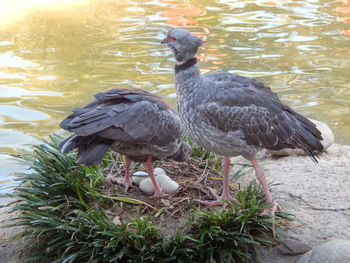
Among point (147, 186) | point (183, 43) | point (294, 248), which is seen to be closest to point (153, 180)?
point (147, 186)

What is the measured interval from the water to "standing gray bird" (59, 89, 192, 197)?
2541 mm

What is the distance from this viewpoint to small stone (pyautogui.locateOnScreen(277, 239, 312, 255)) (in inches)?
148

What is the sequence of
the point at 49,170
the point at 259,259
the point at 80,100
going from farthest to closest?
the point at 80,100 → the point at 49,170 → the point at 259,259

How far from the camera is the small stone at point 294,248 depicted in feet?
12.3

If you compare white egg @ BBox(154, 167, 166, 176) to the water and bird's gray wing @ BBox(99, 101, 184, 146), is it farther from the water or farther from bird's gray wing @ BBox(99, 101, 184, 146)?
the water

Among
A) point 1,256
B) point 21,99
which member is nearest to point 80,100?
point 21,99

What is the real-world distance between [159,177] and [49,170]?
3.51ft

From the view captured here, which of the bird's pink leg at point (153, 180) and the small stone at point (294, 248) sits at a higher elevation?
the bird's pink leg at point (153, 180)

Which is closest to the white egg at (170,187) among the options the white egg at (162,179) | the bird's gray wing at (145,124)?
the white egg at (162,179)

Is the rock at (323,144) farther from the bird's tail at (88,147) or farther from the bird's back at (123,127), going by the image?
the bird's tail at (88,147)

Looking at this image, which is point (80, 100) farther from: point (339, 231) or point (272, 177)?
point (339, 231)

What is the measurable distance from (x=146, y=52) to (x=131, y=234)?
652 cm

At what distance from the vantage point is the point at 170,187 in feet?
14.9

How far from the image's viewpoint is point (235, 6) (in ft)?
40.7
